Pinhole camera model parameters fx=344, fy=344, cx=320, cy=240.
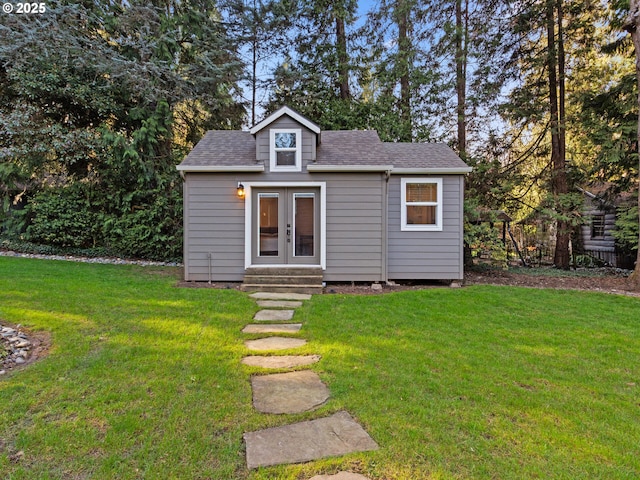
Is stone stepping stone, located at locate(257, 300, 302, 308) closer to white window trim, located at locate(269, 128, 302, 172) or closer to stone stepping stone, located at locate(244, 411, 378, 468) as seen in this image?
white window trim, located at locate(269, 128, 302, 172)

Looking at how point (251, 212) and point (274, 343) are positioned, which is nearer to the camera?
point (274, 343)

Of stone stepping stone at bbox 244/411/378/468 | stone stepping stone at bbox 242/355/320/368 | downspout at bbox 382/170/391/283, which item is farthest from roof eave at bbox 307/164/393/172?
stone stepping stone at bbox 244/411/378/468

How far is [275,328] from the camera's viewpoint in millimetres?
4594

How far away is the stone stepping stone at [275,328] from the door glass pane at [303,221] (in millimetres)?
3276

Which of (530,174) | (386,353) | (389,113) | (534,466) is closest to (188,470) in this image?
(534,466)

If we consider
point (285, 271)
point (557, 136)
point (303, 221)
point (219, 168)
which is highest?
point (557, 136)

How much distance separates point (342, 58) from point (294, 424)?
47.9 feet

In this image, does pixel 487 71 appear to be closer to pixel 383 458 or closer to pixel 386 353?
→ pixel 386 353

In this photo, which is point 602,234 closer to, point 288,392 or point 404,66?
point 404,66

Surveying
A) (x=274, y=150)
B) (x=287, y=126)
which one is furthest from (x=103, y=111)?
(x=287, y=126)

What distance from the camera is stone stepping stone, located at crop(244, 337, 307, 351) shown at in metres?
3.87

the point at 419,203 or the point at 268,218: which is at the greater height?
the point at 419,203

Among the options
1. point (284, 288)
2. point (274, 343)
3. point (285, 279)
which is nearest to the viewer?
point (274, 343)

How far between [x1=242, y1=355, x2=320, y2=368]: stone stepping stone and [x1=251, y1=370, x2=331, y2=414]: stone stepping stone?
0.66ft
